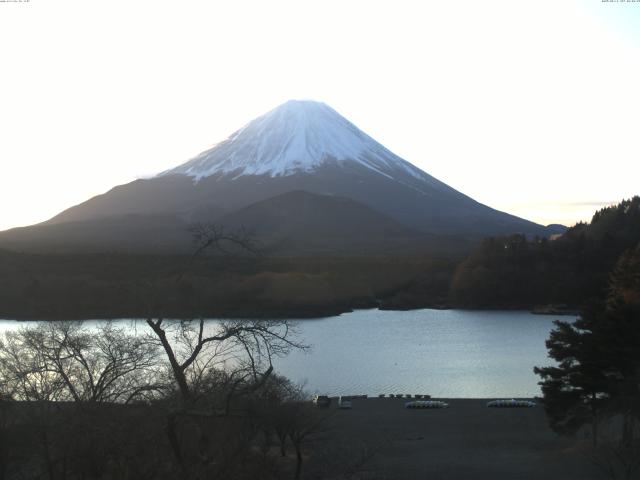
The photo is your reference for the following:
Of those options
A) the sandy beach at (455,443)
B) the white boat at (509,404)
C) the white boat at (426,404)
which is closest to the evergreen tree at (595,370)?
the sandy beach at (455,443)

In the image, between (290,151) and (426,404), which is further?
(290,151)

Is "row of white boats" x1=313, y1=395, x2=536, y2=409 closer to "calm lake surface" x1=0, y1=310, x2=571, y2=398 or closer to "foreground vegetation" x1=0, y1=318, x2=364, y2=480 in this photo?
"calm lake surface" x1=0, y1=310, x2=571, y2=398

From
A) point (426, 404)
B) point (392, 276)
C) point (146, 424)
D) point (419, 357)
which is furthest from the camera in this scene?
point (392, 276)

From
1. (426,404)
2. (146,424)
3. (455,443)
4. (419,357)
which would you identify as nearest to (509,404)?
(426,404)

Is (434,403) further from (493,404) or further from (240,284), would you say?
(240,284)

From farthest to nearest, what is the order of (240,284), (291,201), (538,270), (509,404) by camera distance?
1. (291,201)
2. (538,270)
3. (240,284)
4. (509,404)

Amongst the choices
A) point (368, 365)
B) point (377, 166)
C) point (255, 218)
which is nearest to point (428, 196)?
point (377, 166)

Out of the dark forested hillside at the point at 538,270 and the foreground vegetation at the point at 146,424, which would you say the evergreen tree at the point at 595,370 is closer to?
the foreground vegetation at the point at 146,424

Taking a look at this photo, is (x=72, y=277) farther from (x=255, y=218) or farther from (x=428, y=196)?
(x=428, y=196)
